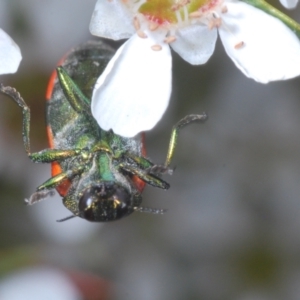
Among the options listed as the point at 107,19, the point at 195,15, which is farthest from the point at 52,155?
the point at 195,15

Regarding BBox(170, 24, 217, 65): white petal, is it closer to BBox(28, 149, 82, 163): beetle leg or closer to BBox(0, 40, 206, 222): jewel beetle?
BBox(0, 40, 206, 222): jewel beetle

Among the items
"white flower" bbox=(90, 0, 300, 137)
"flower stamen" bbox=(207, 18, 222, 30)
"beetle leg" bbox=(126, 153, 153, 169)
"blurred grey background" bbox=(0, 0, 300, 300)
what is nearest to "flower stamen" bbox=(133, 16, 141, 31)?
"white flower" bbox=(90, 0, 300, 137)

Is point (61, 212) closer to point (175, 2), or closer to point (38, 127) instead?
point (38, 127)

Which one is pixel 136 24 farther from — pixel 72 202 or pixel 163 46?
pixel 72 202

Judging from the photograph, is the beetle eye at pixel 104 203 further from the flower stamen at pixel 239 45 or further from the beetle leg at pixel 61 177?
the flower stamen at pixel 239 45

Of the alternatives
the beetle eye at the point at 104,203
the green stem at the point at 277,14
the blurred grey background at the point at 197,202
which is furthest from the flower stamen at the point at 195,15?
the blurred grey background at the point at 197,202

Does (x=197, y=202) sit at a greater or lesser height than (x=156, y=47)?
lesser

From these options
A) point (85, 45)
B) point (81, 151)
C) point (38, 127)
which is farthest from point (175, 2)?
point (38, 127)
